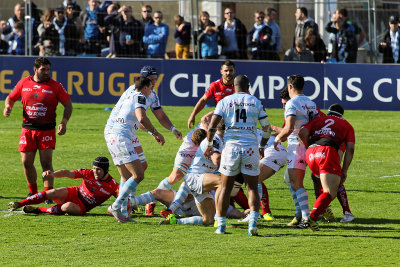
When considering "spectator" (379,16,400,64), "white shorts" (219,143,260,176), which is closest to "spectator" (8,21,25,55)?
"spectator" (379,16,400,64)

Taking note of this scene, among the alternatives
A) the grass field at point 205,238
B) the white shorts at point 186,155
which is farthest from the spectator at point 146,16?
the white shorts at point 186,155

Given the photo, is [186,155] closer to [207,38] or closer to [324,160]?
[324,160]

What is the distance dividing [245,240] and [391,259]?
6.18 ft

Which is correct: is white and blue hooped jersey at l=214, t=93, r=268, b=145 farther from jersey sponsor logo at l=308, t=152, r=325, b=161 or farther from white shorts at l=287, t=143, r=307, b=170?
white shorts at l=287, t=143, r=307, b=170

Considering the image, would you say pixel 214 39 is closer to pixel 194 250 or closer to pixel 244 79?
pixel 244 79

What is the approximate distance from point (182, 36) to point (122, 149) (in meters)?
12.3

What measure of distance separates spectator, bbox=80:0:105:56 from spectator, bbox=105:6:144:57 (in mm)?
322

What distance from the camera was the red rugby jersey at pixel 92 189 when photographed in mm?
12109

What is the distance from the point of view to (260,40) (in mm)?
23281

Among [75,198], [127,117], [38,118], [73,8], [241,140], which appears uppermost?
[73,8]

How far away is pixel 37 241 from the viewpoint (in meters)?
10.2

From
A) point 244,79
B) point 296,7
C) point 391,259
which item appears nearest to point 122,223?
point 244,79

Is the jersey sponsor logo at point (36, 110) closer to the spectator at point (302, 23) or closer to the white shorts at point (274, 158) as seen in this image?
the white shorts at point (274, 158)

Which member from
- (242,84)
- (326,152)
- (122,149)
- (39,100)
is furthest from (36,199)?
(326,152)
